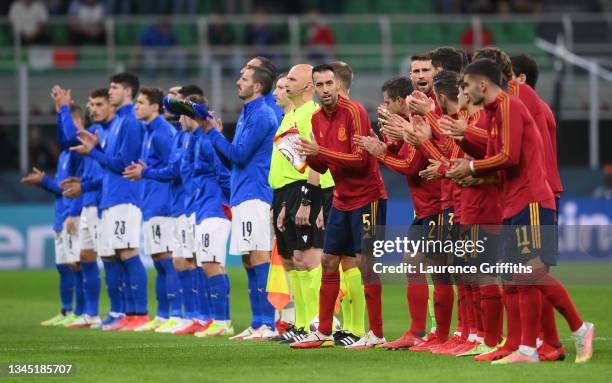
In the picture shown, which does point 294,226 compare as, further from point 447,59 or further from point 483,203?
point 483,203

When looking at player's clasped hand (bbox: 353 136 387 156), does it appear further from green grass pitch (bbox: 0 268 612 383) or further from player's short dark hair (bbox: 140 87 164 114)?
player's short dark hair (bbox: 140 87 164 114)

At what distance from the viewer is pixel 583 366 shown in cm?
951

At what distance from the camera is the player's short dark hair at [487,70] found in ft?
31.8

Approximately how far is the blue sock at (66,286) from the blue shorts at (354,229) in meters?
5.80

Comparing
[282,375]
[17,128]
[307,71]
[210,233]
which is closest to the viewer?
[282,375]

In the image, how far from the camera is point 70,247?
52.9ft

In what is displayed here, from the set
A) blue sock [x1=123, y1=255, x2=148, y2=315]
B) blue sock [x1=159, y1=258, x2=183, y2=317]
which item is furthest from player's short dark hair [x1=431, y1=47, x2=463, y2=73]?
blue sock [x1=123, y1=255, x2=148, y2=315]

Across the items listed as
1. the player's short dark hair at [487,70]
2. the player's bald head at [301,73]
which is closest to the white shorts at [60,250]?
the player's bald head at [301,73]

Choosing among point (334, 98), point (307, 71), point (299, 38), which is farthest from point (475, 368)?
point (299, 38)

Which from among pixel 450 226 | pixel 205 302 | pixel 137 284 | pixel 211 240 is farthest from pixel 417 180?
pixel 137 284

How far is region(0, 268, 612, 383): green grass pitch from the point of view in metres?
9.02

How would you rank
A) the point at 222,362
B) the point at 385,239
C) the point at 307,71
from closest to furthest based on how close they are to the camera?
the point at 222,362, the point at 385,239, the point at 307,71

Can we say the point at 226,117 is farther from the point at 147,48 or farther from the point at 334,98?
the point at 334,98

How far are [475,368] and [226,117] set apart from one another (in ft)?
51.7
